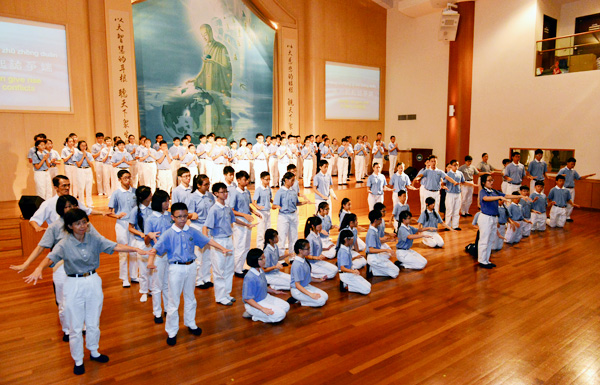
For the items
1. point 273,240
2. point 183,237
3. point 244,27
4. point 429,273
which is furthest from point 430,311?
point 244,27

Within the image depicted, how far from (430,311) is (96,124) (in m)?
9.14

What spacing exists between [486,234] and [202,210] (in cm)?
431

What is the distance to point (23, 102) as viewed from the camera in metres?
9.22

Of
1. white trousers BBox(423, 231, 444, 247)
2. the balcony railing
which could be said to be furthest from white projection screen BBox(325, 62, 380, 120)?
white trousers BBox(423, 231, 444, 247)

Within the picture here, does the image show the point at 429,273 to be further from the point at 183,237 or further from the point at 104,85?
the point at 104,85

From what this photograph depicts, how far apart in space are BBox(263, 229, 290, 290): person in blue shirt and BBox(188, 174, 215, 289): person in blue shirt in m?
0.88

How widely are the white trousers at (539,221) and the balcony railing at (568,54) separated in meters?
5.00

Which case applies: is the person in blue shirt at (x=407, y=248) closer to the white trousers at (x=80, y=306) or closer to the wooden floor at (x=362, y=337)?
the wooden floor at (x=362, y=337)

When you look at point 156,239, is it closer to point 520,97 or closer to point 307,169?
point 307,169

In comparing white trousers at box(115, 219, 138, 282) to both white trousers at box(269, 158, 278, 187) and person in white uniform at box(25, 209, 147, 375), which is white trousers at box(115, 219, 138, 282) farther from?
white trousers at box(269, 158, 278, 187)

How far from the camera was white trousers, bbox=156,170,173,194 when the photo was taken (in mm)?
9719

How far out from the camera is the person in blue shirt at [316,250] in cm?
558

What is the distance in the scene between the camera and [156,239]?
13.9ft

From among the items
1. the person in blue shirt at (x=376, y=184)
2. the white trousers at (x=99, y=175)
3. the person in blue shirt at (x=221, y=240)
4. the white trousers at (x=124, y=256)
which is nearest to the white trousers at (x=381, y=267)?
the person in blue shirt at (x=221, y=240)
